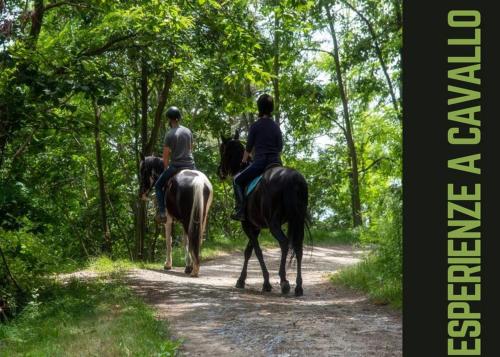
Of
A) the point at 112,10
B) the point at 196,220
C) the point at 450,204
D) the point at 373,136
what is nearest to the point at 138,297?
the point at 196,220

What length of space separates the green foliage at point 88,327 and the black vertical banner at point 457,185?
250cm

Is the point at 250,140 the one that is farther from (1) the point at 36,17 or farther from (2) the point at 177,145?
(1) the point at 36,17

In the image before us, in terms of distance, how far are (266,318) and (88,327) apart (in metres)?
2.03

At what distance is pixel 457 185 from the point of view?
14.9 feet

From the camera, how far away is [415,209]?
15.6ft

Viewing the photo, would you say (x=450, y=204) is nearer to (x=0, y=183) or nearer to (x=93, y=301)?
(x=93, y=301)

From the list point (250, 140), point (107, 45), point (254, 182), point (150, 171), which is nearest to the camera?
point (250, 140)

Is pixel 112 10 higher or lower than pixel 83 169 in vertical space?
higher

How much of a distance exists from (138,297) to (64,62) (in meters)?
3.77

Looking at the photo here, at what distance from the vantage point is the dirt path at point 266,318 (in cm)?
638

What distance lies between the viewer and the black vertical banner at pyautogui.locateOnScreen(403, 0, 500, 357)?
14.6ft

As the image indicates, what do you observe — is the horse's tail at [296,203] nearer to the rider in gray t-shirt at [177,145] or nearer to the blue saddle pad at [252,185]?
the blue saddle pad at [252,185]

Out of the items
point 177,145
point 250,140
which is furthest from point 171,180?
point 250,140

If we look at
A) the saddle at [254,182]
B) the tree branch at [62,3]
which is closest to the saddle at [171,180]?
the saddle at [254,182]
